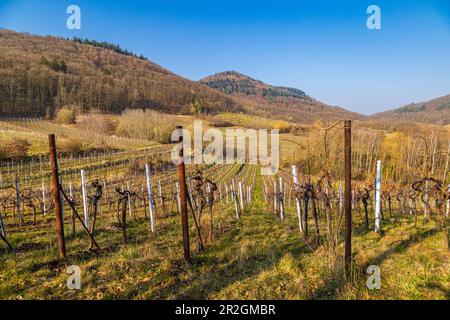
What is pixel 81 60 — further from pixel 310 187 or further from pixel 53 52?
pixel 310 187

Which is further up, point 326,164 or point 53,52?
point 53,52

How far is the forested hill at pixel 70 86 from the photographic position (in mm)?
67219

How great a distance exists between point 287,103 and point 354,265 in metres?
187

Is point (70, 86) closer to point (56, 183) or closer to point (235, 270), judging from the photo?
point (56, 183)

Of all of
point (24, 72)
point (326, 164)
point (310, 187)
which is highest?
point (24, 72)

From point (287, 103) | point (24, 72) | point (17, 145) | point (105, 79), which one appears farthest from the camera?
point (287, 103)

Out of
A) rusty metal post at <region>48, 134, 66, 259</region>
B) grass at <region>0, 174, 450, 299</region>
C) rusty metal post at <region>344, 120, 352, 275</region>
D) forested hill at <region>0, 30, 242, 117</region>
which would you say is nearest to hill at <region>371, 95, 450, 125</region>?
forested hill at <region>0, 30, 242, 117</region>

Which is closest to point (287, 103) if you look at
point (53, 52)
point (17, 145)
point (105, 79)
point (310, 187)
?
point (105, 79)

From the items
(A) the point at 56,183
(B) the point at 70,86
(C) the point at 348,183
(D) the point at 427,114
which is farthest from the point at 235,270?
(D) the point at 427,114

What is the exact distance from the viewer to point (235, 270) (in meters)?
3.96

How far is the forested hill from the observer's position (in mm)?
67219

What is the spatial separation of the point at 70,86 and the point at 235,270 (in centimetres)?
9347

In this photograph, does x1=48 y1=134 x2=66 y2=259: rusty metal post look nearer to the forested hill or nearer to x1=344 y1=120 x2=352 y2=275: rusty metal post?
x1=344 y1=120 x2=352 y2=275: rusty metal post
